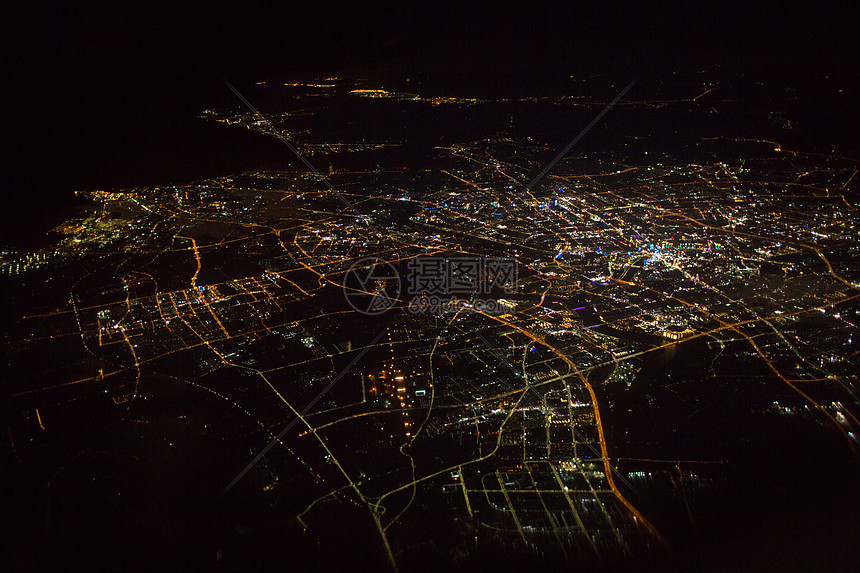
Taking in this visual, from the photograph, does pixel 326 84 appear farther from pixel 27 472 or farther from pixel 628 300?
pixel 27 472

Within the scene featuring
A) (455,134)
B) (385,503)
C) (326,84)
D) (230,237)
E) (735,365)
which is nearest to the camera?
(385,503)

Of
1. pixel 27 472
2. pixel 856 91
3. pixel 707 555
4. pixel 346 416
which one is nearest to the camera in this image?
pixel 707 555

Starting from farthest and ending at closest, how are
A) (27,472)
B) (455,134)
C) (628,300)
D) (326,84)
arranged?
1. (326,84)
2. (455,134)
3. (628,300)
4. (27,472)

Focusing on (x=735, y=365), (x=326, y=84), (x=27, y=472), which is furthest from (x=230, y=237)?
(x=326, y=84)

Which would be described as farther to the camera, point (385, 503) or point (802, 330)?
point (802, 330)

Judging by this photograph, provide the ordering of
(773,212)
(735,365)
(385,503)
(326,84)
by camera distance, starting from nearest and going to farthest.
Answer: (385,503) → (735,365) → (773,212) → (326,84)

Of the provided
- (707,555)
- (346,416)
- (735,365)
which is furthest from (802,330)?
(346,416)

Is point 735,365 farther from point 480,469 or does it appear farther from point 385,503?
point 385,503

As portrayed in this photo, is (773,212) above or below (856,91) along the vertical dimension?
below

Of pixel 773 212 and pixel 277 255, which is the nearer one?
pixel 277 255
